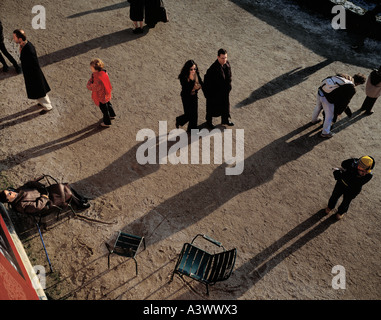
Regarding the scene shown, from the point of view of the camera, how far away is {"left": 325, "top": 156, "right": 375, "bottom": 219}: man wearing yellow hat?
17.0 feet

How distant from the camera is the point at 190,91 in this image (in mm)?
6523

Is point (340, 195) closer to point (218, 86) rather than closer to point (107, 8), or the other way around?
point (218, 86)

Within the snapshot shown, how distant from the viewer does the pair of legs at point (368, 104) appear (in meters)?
7.77

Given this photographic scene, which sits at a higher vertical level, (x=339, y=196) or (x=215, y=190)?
(x=339, y=196)

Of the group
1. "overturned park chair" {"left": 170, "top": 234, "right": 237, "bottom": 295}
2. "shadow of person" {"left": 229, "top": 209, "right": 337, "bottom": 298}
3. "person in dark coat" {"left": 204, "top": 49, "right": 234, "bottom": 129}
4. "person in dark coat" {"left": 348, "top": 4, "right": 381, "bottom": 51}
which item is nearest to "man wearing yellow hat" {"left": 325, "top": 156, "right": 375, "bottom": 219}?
"shadow of person" {"left": 229, "top": 209, "right": 337, "bottom": 298}

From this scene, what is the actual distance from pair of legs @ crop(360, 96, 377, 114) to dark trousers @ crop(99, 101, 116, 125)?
582cm

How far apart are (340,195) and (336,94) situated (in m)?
2.13

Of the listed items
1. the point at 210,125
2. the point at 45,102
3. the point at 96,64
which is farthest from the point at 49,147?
the point at 210,125

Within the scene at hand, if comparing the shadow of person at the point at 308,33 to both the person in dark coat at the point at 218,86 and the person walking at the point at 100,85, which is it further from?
the person walking at the point at 100,85

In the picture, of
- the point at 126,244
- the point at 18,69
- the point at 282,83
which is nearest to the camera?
the point at 126,244
